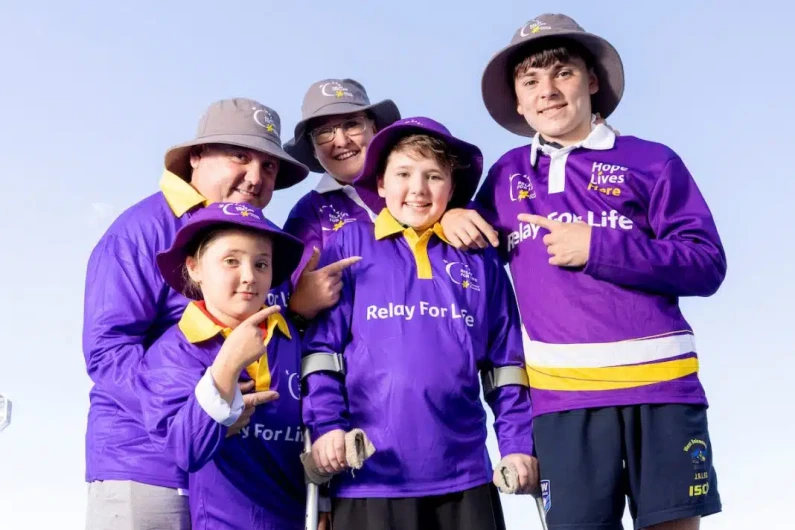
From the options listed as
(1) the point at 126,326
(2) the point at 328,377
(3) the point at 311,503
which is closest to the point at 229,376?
(2) the point at 328,377

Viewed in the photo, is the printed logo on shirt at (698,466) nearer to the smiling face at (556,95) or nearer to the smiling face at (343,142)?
the smiling face at (556,95)

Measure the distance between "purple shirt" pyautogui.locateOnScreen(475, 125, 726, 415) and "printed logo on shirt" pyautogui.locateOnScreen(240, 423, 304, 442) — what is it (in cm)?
128

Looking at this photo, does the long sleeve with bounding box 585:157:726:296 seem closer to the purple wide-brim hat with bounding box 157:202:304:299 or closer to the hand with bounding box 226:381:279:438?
the purple wide-brim hat with bounding box 157:202:304:299

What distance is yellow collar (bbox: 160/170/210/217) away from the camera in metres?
5.41

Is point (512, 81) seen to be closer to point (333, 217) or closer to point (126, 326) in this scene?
point (333, 217)

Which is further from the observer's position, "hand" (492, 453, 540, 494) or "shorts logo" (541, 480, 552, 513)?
"hand" (492, 453, 540, 494)

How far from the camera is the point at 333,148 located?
672 centimetres

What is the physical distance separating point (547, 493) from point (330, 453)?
114 centimetres

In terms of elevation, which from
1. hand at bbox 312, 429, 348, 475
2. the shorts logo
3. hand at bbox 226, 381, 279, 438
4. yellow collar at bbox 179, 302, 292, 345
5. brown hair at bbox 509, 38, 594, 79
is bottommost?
the shorts logo

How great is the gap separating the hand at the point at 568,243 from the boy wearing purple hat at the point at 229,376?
1.43m

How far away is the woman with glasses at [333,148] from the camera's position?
6.38m

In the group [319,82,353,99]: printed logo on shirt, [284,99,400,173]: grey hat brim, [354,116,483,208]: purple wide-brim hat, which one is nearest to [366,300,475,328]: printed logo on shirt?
[354,116,483,208]: purple wide-brim hat

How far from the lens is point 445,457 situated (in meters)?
4.84

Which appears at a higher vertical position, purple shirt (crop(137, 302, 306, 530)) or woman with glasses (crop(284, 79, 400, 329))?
woman with glasses (crop(284, 79, 400, 329))
